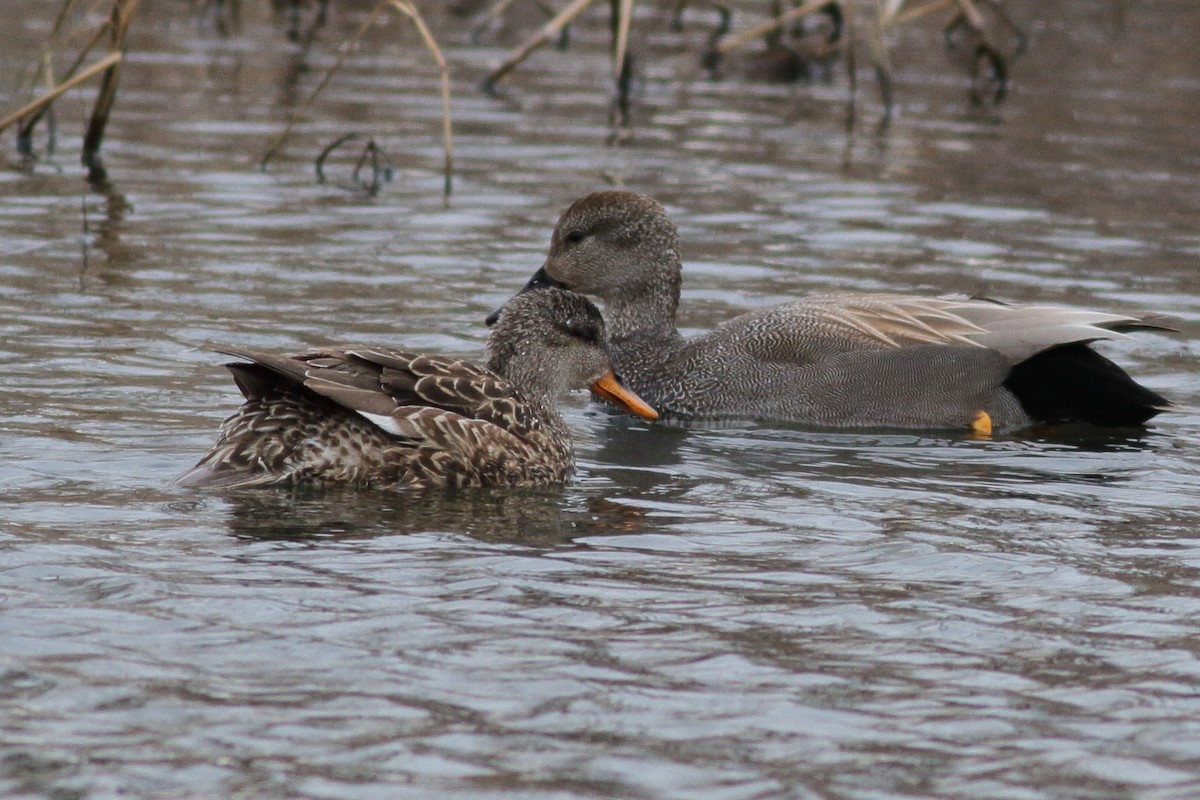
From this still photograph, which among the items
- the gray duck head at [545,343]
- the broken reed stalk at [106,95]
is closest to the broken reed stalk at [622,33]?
the broken reed stalk at [106,95]

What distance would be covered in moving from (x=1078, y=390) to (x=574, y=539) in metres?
3.18

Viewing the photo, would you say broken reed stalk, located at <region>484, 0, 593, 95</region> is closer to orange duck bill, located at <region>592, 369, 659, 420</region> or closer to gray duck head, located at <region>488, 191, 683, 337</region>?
gray duck head, located at <region>488, 191, 683, 337</region>

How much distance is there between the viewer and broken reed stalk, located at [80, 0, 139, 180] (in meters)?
12.2

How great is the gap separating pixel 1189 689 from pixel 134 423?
456 cm

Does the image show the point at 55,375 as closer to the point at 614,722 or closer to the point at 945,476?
the point at 945,476

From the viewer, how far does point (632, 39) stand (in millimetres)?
20047

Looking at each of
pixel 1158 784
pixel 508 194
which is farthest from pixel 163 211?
pixel 1158 784

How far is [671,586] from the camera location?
605cm

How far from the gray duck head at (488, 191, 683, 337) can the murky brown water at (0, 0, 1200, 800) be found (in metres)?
0.57

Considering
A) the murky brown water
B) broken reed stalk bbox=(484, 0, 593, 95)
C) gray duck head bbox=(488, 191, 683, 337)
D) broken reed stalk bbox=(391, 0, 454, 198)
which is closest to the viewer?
the murky brown water

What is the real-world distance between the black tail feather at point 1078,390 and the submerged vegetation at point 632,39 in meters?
4.58

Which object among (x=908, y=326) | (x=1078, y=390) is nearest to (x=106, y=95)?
(x=908, y=326)

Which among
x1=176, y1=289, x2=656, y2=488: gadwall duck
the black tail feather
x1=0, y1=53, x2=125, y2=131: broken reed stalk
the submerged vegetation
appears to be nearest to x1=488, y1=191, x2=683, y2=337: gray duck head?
the black tail feather

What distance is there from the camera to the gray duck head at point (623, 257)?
31.8 feet
